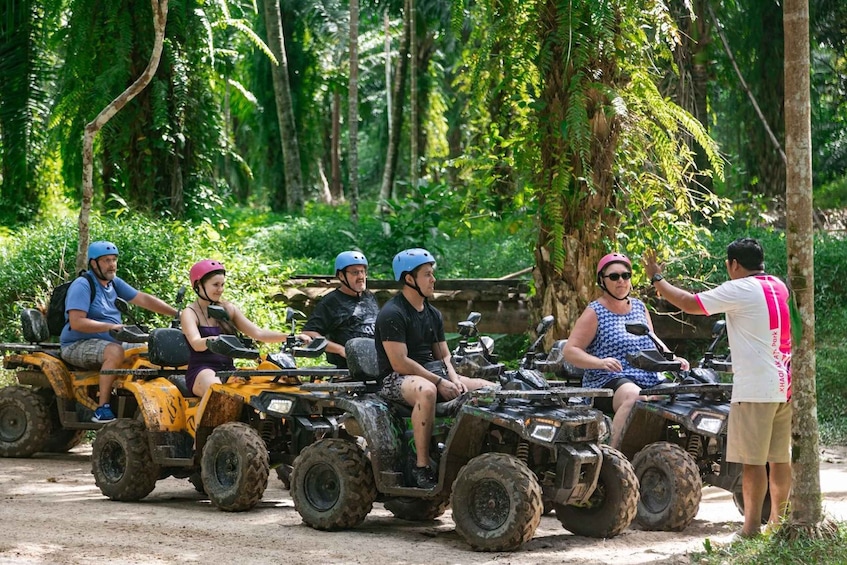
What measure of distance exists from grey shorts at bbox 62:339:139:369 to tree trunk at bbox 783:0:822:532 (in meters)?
6.63

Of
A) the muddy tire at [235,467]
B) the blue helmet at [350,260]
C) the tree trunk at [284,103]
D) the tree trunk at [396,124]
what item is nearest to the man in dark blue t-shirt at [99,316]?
the blue helmet at [350,260]

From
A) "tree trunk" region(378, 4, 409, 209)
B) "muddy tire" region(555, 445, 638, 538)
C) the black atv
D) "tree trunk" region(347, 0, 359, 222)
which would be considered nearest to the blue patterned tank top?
the black atv

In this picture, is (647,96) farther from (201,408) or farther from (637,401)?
(201,408)

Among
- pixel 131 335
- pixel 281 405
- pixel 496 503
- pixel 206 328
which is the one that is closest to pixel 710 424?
pixel 496 503

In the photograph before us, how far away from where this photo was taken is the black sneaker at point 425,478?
7.93 metres

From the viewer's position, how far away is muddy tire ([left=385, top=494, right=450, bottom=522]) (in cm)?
873

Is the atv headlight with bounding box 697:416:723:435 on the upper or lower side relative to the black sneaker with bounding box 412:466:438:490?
upper

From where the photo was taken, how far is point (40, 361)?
11.8 meters

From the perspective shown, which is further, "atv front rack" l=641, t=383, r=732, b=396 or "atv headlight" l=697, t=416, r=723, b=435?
"atv front rack" l=641, t=383, r=732, b=396

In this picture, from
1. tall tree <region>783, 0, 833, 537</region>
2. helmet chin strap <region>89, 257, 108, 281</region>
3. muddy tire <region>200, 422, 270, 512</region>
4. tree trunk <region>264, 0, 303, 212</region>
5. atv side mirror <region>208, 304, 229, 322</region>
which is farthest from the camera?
tree trunk <region>264, 0, 303, 212</region>

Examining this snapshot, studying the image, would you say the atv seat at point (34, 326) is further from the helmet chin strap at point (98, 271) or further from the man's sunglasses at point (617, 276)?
the man's sunglasses at point (617, 276)

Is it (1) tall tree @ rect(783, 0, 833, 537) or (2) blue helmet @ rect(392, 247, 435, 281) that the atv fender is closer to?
(2) blue helmet @ rect(392, 247, 435, 281)

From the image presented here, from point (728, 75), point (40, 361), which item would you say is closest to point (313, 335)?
point (40, 361)

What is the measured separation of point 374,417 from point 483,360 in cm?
103
